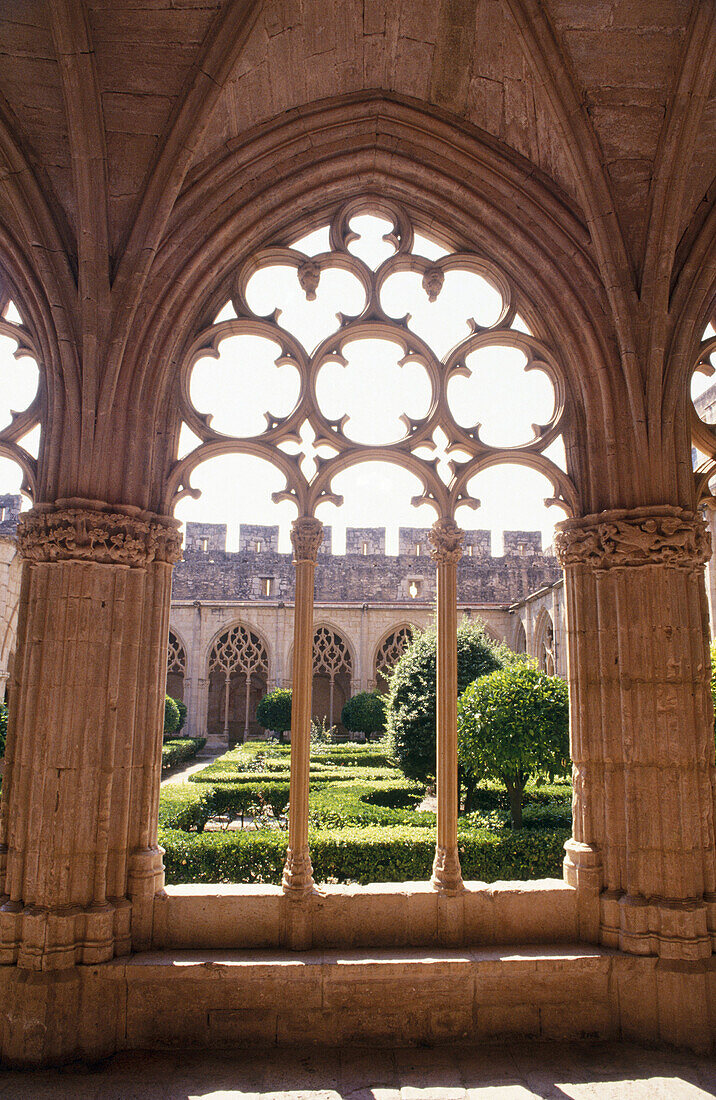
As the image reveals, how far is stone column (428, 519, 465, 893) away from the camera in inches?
154

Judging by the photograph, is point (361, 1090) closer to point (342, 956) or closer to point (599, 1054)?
point (342, 956)

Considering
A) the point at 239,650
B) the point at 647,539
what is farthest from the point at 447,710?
the point at 239,650

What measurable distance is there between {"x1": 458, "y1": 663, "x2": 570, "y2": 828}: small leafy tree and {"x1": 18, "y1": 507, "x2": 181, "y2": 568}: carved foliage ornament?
3433mm

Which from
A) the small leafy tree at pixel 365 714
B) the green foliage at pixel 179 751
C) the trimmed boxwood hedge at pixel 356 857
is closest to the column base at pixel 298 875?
the trimmed boxwood hedge at pixel 356 857

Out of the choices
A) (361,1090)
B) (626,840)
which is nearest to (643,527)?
(626,840)

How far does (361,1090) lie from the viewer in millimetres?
3070

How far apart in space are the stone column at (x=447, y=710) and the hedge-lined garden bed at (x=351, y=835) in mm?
624

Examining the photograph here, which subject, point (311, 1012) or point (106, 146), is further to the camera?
point (106, 146)

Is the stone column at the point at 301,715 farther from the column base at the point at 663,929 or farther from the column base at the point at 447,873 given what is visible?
the column base at the point at 663,929

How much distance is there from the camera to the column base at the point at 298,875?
377 cm

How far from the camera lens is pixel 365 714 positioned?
15.8 meters

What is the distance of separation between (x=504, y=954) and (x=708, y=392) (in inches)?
372

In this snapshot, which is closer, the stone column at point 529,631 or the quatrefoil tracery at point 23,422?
the quatrefoil tracery at point 23,422

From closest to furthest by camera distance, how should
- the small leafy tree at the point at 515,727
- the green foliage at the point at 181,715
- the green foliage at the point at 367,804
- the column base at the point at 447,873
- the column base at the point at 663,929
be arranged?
Result: 1. the column base at the point at 663,929
2. the column base at the point at 447,873
3. the green foliage at the point at 367,804
4. the small leafy tree at the point at 515,727
5. the green foliage at the point at 181,715
